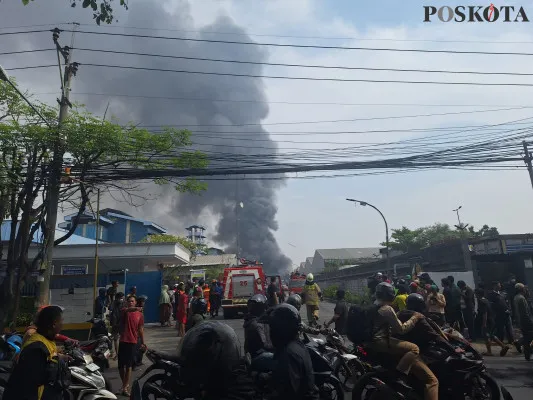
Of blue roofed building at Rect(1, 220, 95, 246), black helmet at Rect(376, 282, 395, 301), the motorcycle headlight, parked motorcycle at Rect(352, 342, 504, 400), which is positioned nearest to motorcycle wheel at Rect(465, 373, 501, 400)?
Result: parked motorcycle at Rect(352, 342, 504, 400)

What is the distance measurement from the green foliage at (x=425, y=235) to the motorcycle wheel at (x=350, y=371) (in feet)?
124

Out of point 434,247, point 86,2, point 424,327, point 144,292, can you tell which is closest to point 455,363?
point 424,327

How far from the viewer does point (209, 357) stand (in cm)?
298

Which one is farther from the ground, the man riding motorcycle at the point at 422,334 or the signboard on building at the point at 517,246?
the signboard on building at the point at 517,246

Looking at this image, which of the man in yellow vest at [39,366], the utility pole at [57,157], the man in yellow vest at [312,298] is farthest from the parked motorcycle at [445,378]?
the utility pole at [57,157]

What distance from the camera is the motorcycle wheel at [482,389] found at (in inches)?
197

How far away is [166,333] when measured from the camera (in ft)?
46.5

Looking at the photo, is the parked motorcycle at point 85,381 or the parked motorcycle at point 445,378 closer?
the parked motorcycle at point 445,378

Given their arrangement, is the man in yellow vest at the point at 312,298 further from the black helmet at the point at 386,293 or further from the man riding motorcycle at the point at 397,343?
the black helmet at the point at 386,293

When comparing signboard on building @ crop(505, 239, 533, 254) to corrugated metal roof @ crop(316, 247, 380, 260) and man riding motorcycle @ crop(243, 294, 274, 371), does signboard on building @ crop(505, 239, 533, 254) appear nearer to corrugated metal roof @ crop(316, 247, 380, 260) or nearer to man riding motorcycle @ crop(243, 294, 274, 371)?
man riding motorcycle @ crop(243, 294, 274, 371)

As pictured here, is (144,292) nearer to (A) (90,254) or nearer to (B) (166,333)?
(B) (166,333)

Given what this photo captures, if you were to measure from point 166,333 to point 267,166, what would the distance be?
256 inches

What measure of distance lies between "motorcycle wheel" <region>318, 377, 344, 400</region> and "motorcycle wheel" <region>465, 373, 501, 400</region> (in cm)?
150

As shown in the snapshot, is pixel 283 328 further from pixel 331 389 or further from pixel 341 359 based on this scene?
pixel 341 359
